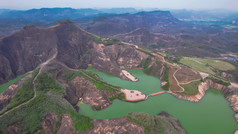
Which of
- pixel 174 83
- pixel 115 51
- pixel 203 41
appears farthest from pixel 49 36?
pixel 203 41

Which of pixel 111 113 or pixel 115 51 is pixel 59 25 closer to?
pixel 115 51

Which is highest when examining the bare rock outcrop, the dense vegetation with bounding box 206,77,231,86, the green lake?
the dense vegetation with bounding box 206,77,231,86

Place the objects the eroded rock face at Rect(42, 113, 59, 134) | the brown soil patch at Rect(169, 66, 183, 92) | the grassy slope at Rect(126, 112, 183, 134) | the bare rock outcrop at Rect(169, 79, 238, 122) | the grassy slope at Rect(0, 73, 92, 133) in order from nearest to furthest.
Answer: the grassy slope at Rect(126, 112, 183, 134) → the grassy slope at Rect(0, 73, 92, 133) → the eroded rock face at Rect(42, 113, 59, 134) → the bare rock outcrop at Rect(169, 79, 238, 122) → the brown soil patch at Rect(169, 66, 183, 92)

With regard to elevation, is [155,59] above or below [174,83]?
above

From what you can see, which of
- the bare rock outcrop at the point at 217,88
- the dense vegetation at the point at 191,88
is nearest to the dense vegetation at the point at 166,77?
the bare rock outcrop at the point at 217,88

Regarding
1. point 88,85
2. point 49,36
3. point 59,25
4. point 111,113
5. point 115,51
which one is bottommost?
point 111,113

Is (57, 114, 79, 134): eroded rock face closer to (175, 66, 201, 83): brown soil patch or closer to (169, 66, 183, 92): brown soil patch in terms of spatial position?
(169, 66, 183, 92): brown soil patch

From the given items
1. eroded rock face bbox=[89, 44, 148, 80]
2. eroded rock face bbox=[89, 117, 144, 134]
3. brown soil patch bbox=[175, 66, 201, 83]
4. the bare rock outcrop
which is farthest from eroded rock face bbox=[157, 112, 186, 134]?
eroded rock face bbox=[89, 44, 148, 80]
